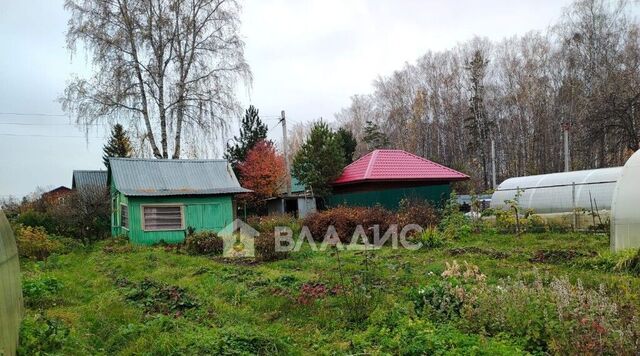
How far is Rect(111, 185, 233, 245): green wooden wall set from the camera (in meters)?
17.5

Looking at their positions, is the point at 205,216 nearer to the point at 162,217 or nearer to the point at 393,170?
the point at 162,217

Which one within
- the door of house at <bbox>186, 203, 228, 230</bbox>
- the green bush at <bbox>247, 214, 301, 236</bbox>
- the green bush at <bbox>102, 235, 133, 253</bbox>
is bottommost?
the green bush at <bbox>102, 235, 133, 253</bbox>

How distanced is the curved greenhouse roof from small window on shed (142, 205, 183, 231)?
13361 mm

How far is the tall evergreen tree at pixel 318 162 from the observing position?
21969mm

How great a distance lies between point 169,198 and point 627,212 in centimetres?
1542

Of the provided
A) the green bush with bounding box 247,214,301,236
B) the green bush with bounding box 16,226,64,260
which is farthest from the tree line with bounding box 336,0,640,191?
the green bush with bounding box 16,226,64,260

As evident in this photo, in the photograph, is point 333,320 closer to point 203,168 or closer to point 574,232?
point 574,232

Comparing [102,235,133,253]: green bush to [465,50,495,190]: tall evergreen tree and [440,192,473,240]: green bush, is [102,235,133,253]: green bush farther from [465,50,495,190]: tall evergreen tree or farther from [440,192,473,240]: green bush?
[465,50,495,190]: tall evergreen tree

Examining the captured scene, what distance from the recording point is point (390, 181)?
21.3 metres

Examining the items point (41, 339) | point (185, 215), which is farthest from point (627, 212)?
point (185, 215)

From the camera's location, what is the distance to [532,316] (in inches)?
181

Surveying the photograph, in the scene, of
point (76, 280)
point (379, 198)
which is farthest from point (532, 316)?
point (379, 198)

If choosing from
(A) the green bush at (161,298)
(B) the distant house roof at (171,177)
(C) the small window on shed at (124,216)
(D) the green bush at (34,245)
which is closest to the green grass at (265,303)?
(A) the green bush at (161,298)

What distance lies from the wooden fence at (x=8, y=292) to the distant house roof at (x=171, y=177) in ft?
40.6
